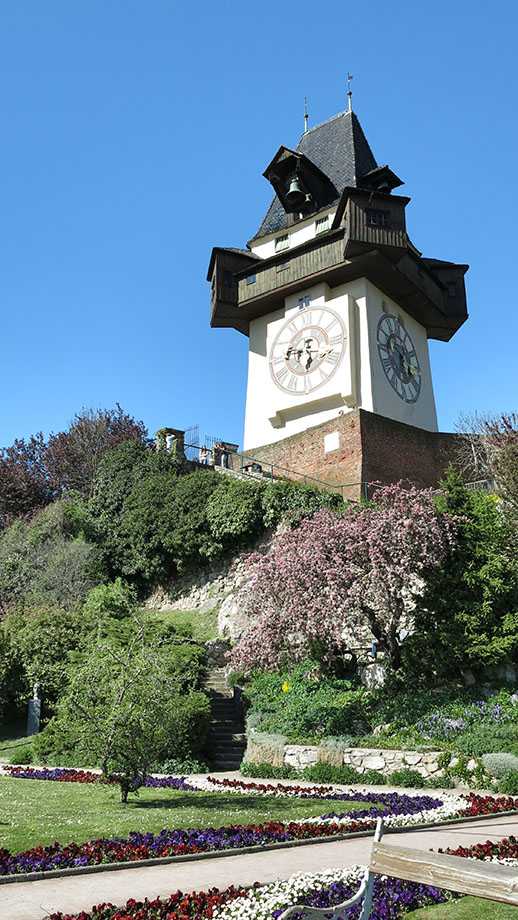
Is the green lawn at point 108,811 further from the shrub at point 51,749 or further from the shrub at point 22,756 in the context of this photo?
the shrub at point 22,756

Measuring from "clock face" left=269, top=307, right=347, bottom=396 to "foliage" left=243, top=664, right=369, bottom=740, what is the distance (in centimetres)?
1339

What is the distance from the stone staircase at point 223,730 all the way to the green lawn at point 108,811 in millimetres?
3540

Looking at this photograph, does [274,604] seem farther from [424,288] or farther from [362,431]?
[424,288]

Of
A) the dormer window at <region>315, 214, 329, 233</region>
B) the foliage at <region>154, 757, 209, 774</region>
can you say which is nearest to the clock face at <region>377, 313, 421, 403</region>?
the dormer window at <region>315, 214, 329, 233</region>

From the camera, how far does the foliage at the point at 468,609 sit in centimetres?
1341

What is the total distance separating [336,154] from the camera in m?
30.6

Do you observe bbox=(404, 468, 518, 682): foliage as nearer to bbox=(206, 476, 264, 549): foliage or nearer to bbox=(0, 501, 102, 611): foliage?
bbox=(206, 476, 264, 549): foliage

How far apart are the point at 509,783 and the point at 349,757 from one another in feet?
10.1

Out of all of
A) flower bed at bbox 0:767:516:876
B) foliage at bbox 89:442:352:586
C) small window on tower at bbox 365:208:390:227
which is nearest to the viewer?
flower bed at bbox 0:767:516:876

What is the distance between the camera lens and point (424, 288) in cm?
2791

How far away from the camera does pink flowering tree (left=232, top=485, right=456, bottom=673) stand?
13.7 meters

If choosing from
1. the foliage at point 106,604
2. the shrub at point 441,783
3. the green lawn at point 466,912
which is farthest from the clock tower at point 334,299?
the green lawn at point 466,912

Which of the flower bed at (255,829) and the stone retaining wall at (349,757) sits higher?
the stone retaining wall at (349,757)

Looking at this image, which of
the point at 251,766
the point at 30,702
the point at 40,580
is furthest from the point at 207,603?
the point at 251,766
